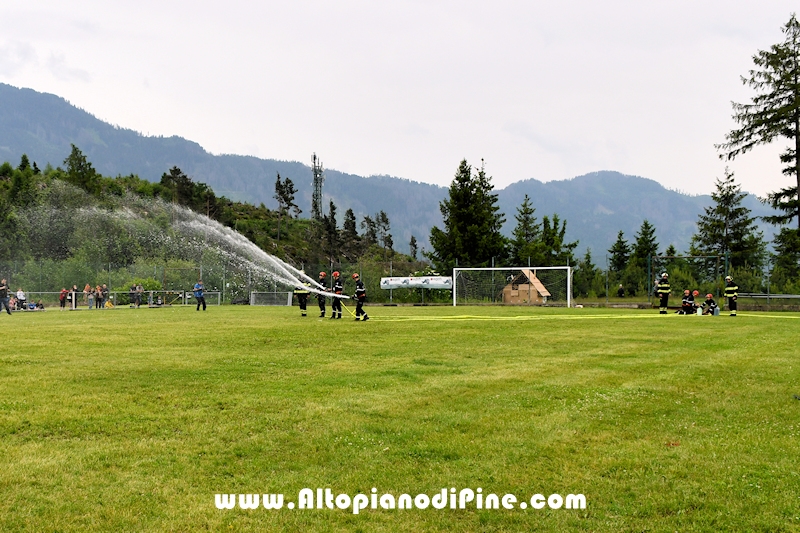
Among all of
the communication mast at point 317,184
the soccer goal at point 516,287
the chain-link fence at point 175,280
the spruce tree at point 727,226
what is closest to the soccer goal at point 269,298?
the chain-link fence at point 175,280

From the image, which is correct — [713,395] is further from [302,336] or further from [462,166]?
[462,166]

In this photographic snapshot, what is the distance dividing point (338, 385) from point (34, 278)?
→ 45.0 meters

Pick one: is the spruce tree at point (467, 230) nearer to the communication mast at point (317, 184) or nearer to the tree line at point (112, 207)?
the tree line at point (112, 207)

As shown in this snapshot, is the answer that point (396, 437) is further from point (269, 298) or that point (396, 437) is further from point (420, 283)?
point (269, 298)

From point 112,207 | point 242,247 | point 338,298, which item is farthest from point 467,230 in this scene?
point 112,207

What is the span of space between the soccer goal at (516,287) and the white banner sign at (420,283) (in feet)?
2.37

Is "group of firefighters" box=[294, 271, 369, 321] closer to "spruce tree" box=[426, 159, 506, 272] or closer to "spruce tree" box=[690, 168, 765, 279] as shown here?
"spruce tree" box=[426, 159, 506, 272]

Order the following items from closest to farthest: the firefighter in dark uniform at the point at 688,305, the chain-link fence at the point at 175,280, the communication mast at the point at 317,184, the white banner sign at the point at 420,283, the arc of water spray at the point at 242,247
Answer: the firefighter in dark uniform at the point at 688,305 < the arc of water spray at the point at 242,247 < the white banner sign at the point at 420,283 < the chain-link fence at the point at 175,280 < the communication mast at the point at 317,184

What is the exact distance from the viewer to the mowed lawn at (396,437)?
5.08 m

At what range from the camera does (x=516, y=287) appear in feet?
147

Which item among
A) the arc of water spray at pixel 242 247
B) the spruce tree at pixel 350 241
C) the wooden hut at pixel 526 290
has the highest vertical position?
the spruce tree at pixel 350 241

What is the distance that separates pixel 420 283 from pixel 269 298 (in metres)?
11.3

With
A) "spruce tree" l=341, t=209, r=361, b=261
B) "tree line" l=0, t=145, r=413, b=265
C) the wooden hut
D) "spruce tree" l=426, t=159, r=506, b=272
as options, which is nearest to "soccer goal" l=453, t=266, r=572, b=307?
the wooden hut

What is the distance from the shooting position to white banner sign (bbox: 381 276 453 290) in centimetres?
4541
